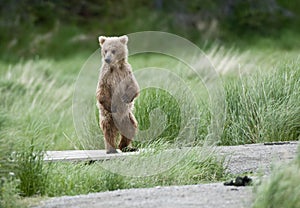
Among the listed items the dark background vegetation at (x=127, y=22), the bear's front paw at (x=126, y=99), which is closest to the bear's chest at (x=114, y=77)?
the bear's front paw at (x=126, y=99)

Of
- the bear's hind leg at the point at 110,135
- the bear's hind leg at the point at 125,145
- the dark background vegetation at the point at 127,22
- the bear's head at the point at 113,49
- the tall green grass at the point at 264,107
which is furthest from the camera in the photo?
the dark background vegetation at the point at 127,22

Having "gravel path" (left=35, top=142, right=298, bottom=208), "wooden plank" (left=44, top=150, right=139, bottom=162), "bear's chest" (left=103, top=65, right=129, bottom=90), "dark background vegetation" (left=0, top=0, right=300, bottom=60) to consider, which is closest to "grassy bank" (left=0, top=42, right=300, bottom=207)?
"wooden plank" (left=44, top=150, right=139, bottom=162)

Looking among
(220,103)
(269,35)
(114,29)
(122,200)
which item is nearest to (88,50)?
(114,29)

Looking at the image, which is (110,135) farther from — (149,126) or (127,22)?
(127,22)

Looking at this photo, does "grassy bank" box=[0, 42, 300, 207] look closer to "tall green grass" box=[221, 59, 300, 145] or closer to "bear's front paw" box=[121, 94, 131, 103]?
"tall green grass" box=[221, 59, 300, 145]

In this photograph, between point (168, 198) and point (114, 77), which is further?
point (114, 77)

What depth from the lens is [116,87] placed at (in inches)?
328

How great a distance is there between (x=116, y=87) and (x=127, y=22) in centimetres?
1735

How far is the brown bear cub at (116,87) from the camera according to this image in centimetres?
833

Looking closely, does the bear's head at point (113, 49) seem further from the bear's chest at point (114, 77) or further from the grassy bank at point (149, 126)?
the grassy bank at point (149, 126)

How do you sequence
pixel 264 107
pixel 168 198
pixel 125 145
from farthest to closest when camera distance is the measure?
pixel 264 107 < pixel 125 145 < pixel 168 198

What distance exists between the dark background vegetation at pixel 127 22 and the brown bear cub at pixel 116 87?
1527 cm

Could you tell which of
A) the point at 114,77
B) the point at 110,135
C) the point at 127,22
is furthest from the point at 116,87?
the point at 127,22

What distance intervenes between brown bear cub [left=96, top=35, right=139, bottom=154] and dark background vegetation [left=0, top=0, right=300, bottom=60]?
15.3 metres
